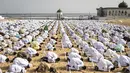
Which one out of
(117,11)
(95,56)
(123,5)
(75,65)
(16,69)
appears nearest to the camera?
(16,69)

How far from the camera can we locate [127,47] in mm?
39125

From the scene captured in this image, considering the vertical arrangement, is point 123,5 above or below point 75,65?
above

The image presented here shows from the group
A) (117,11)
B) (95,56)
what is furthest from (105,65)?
(117,11)

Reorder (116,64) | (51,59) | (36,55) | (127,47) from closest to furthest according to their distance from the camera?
1. (116,64)
2. (51,59)
3. (36,55)
4. (127,47)

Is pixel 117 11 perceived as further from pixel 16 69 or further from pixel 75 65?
pixel 16 69

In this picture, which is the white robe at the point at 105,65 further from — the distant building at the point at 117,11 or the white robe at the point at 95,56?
the distant building at the point at 117,11

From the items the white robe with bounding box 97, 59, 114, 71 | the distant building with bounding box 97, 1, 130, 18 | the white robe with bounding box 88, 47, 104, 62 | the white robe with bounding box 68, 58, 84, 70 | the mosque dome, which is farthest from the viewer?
the mosque dome

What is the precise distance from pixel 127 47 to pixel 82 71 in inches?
620

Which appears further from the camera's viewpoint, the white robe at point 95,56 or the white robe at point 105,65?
the white robe at point 95,56

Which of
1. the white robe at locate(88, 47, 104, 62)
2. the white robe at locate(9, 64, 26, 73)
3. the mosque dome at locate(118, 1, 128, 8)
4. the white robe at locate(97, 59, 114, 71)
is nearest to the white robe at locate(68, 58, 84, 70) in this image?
the white robe at locate(97, 59, 114, 71)

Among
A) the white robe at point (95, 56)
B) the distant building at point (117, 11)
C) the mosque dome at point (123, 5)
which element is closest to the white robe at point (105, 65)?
the white robe at point (95, 56)

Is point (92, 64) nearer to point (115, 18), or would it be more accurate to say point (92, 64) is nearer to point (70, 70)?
point (70, 70)

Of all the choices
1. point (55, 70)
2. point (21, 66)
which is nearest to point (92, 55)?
point (55, 70)

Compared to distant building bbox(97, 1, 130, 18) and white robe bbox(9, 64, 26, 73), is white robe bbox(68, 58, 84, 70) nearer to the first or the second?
white robe bbox(9, 64, 26, 73)
